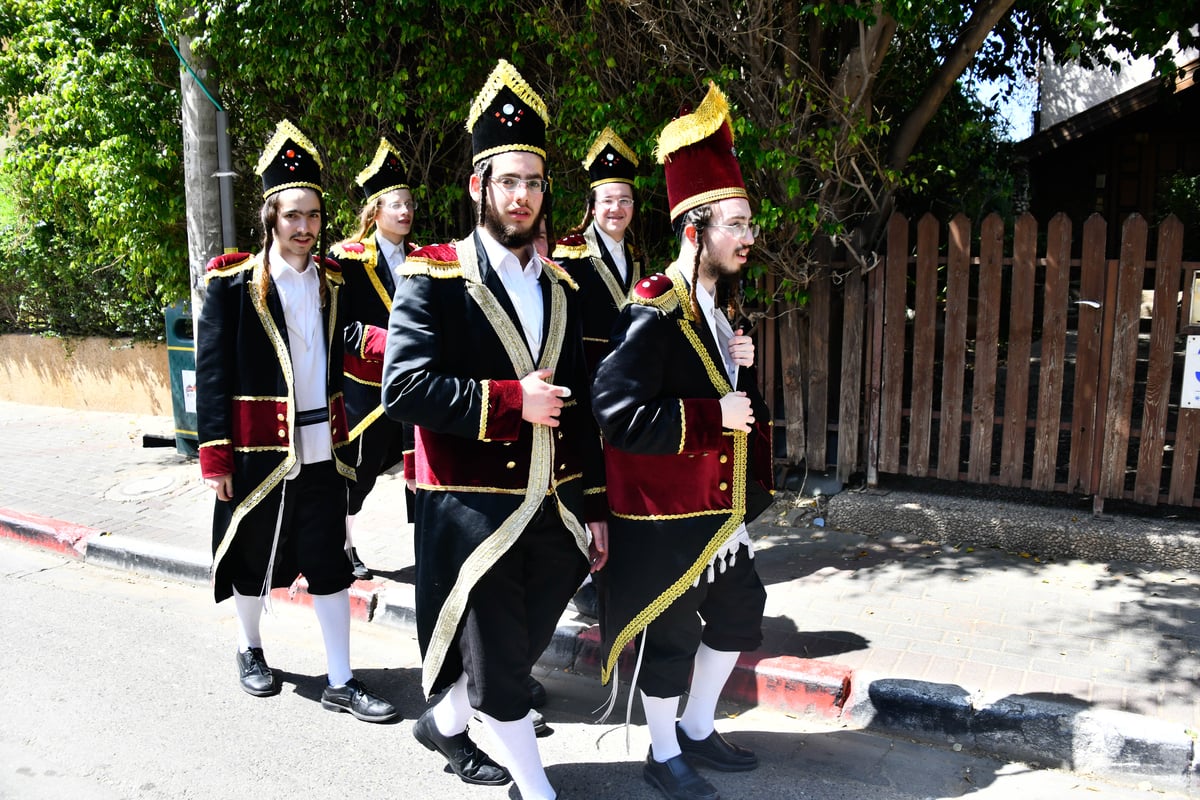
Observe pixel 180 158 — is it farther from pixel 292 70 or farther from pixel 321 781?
pixel 321 781

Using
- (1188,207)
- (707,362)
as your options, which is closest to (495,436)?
(707,362)

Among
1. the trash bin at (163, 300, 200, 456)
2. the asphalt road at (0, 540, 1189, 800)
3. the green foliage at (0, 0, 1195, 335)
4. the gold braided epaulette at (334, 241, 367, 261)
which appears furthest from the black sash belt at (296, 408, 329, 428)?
the trash bin at (163, 300, 200, 456)

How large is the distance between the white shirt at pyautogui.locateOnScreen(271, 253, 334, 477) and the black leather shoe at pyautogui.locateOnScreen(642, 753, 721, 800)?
77.0 inches

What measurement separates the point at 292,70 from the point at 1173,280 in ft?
21.0

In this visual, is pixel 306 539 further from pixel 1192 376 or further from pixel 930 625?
pixel 1192 376

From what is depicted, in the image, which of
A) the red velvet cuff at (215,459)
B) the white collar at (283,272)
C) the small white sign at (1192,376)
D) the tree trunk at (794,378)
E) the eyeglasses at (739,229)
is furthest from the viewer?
the tree trunk at (794,378)

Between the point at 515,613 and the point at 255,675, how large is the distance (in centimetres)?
194

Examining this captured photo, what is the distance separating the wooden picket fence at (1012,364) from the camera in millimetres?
5797

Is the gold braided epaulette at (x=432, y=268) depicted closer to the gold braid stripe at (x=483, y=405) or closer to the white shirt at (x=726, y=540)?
the gold braid stripe at (x=483, y=405)

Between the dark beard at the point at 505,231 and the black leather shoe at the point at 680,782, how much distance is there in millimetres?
1885

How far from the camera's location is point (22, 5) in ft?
30.3

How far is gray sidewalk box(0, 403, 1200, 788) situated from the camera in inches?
154

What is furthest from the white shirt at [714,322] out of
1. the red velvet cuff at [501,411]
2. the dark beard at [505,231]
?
the red velvet cuff at [501,411]

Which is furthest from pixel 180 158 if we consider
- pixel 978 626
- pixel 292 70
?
pixel 978 626
